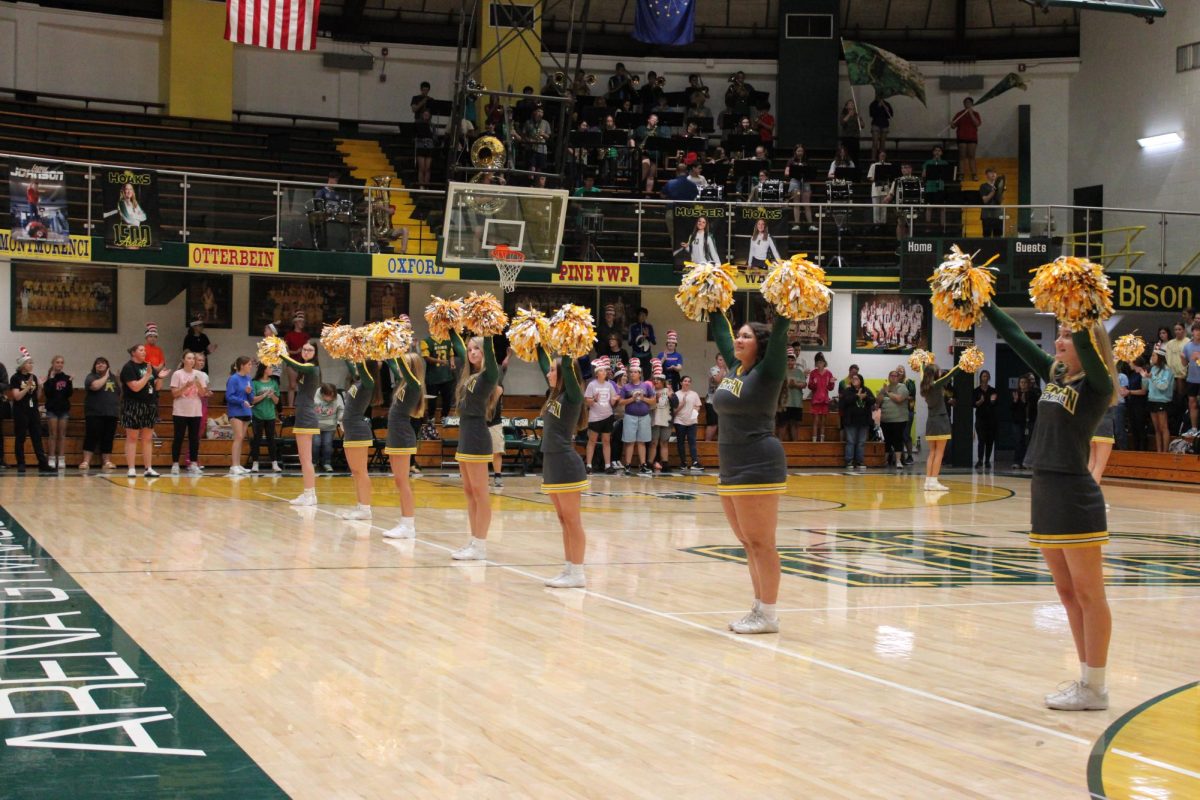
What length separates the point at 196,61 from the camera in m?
29.0

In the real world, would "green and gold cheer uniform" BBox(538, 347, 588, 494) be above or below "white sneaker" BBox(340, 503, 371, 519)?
above

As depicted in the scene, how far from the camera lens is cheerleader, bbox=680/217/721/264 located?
2373 cm

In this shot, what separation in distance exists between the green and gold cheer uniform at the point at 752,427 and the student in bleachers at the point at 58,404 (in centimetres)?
1517

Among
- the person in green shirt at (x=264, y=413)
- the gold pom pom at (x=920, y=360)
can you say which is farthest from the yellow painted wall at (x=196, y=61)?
the gold pom pom at (x=920, y=360)

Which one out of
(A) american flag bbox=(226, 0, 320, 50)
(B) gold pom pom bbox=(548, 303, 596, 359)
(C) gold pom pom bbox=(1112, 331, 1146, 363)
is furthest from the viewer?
(A) american flag bbox=(226, 0, 320, 50)

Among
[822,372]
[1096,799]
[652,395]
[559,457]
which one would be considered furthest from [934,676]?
[822,372]

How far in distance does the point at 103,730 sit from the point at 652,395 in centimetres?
1809

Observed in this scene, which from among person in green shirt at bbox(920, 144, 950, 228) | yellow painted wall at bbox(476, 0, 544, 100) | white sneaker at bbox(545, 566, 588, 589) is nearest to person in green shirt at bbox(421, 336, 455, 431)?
yellow painted wall at bbox(476, 0, 544, 100)

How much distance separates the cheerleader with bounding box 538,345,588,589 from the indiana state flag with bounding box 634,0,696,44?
20.3 meters

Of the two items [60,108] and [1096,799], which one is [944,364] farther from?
[1096,799]

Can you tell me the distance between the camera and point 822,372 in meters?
25.3

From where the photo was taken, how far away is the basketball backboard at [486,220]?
20.7 metres

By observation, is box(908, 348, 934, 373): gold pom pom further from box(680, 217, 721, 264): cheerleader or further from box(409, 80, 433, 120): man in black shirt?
box(409, 80, 433, 120): man in black shirt

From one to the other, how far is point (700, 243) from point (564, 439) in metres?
14.8
